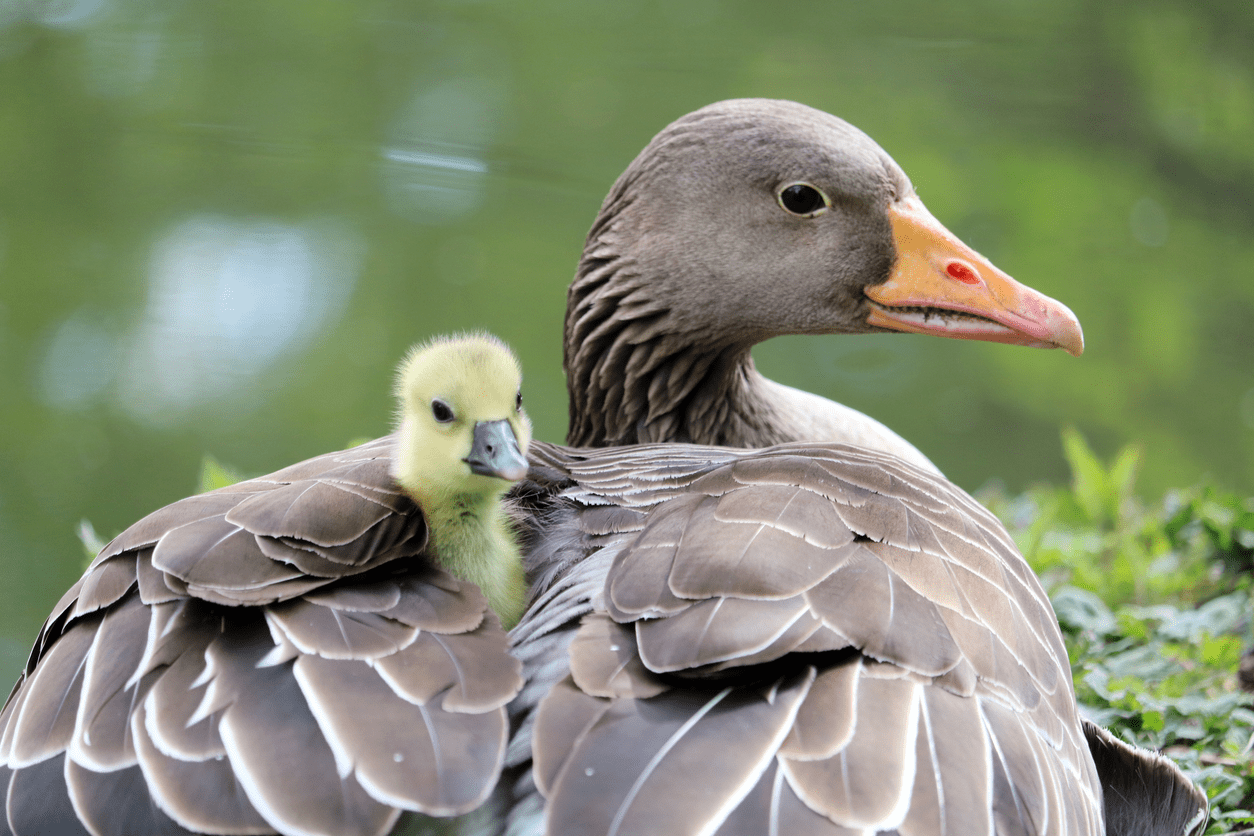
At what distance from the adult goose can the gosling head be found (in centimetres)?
25

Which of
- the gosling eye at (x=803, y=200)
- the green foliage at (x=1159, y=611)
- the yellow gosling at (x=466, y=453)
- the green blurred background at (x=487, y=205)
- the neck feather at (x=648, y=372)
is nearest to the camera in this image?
the yellow gosling at (x=466, y=453)

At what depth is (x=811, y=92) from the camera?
338 inches

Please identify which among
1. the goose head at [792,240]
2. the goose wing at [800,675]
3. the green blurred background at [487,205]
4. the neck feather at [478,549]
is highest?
the goose head at [792,240]

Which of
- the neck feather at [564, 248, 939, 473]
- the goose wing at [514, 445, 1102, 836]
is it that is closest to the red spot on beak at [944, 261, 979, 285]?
the neck feather at [564, 248, 939, 473]

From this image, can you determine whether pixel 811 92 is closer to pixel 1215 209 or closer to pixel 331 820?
pixel 1215 209

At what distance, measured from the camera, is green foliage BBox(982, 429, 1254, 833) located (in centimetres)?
285

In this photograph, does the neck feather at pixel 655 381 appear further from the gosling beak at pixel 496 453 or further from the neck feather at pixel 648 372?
the gosling beak at pixel 496 453

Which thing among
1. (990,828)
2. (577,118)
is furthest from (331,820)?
(577,118)

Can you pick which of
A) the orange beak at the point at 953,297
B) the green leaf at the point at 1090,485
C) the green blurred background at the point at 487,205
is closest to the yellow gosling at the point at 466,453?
the orange beak at the point at 953,297

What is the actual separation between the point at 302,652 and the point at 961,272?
1.92 metres

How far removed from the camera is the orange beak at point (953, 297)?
2.89 meters

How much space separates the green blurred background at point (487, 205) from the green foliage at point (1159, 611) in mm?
2827

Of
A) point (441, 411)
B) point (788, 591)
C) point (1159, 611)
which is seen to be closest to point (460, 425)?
point (441, 411)

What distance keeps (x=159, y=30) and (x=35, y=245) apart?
5.63 ft
